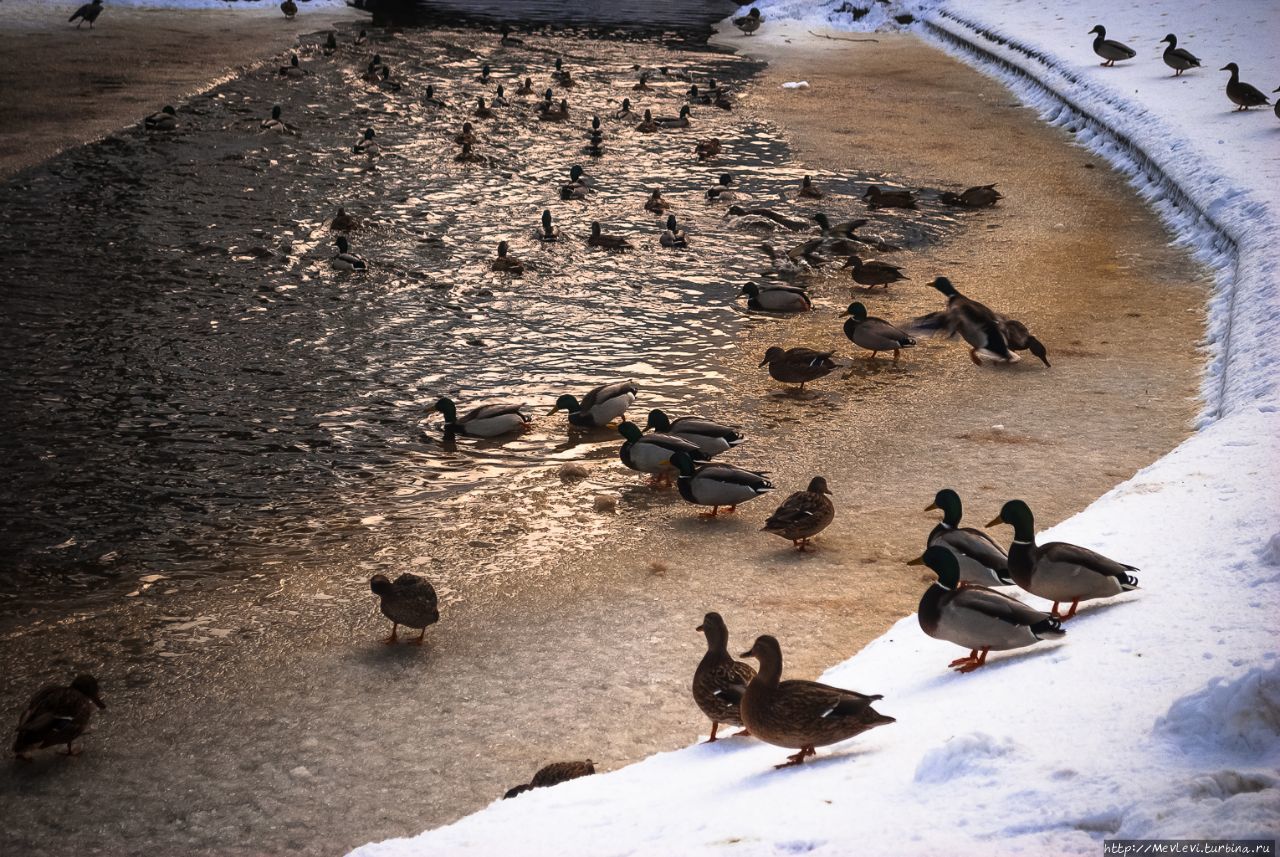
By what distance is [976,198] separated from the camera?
2011cm

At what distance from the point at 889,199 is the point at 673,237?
4078 millimetres

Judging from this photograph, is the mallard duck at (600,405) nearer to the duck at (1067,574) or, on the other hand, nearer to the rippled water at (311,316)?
the rippled water at (311,316)

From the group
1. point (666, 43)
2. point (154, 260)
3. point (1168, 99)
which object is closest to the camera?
point (154, 260)

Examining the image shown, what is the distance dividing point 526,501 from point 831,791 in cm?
562

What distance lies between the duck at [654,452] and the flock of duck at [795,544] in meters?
0.01

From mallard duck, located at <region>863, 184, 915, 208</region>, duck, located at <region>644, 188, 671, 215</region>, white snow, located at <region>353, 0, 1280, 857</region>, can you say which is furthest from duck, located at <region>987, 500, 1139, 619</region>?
mallard duck, located at <region>863, 184, 915, 208</region>

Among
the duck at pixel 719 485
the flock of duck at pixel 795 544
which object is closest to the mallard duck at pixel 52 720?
the flock of duck at pixel 795 544

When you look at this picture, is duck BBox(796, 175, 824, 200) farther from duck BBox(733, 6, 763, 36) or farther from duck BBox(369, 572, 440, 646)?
duck BBox(733, 6, 763, 36)

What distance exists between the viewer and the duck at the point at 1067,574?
258 inches

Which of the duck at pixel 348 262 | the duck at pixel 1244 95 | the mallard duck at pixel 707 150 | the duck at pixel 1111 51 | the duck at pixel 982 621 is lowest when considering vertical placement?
the duck at pixel 348 262

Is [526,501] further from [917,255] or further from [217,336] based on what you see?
[917,255]

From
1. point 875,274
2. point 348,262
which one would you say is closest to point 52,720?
point 348,262

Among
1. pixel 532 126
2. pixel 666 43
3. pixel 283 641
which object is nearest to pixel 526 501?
pixel 283 641

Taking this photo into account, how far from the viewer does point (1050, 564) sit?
660cm
